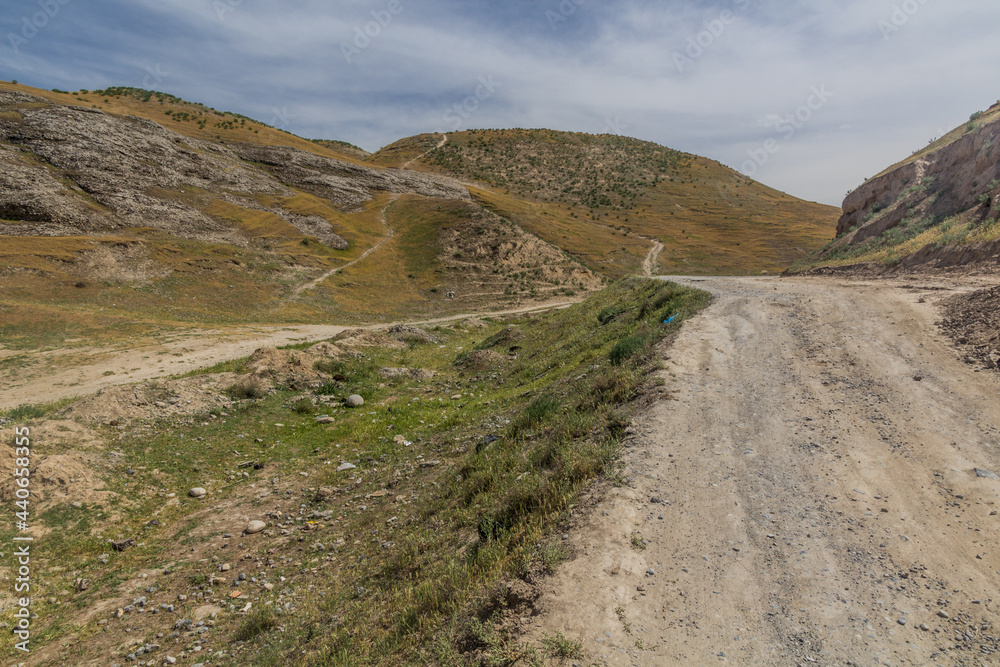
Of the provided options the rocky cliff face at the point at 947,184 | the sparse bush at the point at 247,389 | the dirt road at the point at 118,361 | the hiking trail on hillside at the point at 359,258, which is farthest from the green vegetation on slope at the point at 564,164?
the sparse bush at the point at 247,389

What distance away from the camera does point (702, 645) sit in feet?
12.2

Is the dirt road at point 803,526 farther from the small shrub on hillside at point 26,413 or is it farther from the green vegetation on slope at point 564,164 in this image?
the green vegetation on slope at point 564,164

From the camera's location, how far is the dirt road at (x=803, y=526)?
3740mm

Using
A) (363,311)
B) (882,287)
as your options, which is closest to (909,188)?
(882,287)

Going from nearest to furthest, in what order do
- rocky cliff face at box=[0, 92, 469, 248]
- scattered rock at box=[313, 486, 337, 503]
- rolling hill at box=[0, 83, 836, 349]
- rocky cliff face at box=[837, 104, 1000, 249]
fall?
scattered rock at box=[313, 486, 337, 503] < rocky cliff face at box=[837, 104, 1000, 249] < rolling hill at box=[0, 83, 836, 349] < rocky cliff face at box=[0, 92, 469, 248]

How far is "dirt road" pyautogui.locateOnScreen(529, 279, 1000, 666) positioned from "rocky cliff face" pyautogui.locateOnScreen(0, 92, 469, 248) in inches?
1931

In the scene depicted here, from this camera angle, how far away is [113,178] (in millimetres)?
42750

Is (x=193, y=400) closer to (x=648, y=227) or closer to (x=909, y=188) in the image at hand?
(x=909, y=188)

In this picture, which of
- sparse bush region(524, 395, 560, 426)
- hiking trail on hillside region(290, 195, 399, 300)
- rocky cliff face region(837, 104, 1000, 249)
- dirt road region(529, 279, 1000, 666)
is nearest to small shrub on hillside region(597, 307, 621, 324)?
sparse bush region(524, 395, 560, 426)

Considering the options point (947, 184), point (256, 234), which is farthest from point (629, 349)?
point (256, 234)

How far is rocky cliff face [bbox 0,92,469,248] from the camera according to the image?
37031 mm

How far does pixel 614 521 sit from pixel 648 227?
261 ft

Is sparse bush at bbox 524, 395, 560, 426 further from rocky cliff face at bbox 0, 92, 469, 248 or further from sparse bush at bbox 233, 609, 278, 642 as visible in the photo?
rocky cliff face at bbox 0, 92, 469, 248

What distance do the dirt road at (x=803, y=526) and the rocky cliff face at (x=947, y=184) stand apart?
12681mm
